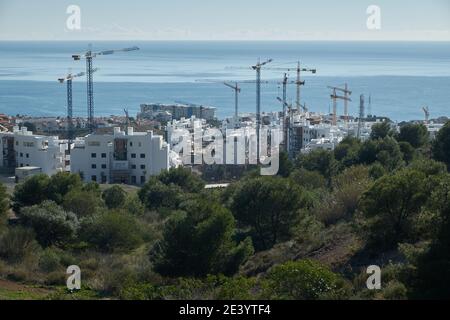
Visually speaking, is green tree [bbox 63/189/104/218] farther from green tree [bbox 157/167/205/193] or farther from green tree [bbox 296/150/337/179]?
green tree [bbox 296/150/337/179]

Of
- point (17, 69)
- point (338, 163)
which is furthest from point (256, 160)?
point (17, 69)

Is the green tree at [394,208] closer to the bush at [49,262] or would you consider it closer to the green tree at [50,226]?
the bush at [49,262]

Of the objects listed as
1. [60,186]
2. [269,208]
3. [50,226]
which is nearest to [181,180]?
[60,186]

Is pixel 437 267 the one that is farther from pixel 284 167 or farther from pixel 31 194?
pixel 284 167

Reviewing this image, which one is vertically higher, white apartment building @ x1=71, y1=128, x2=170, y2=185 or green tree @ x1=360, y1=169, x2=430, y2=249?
green tree @ x1=360, y1=169, x2=430, y2=249

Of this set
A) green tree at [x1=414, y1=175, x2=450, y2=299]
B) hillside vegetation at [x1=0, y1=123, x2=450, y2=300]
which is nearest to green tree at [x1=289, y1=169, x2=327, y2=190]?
hillside vegetation at [x1=0, y1=123, x2=450, y2=300]
